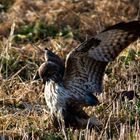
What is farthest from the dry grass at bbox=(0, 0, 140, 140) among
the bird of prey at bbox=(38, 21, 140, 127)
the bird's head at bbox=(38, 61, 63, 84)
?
the bird's head at bbox=(38, 61, 63, 84)

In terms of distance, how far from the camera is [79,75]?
8.01 meters

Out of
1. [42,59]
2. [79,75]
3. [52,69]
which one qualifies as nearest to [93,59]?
[79,75]

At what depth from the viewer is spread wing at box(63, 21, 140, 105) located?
762 centimetres

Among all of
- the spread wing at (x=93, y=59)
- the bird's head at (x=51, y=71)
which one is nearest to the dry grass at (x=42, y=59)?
Answer: the spread wing at (x=93, y=59)

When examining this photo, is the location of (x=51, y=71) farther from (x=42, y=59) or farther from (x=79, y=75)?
(x=42, y=59)

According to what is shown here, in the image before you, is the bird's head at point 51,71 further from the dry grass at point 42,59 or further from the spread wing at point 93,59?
the dry grass at point 42,59

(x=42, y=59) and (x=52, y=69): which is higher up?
(x=42, y=59)

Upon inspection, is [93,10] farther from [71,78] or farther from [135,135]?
[135,135]

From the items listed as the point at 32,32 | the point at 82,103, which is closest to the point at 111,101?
the point at 82,103

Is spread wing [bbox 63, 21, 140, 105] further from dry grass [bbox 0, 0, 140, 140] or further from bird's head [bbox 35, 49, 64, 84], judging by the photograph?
dry grass [bbox 0, 0, 140, 140]

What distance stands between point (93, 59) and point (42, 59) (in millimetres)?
2632

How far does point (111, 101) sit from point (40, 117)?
2.84 feet

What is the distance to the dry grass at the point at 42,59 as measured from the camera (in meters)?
7.95

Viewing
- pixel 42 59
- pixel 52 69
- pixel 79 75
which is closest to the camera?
pixel 52 69
